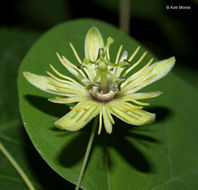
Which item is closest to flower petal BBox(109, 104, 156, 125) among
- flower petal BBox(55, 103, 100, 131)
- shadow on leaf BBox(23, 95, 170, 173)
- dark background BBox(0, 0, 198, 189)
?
flower petal BBox(55, 103, 100, 131)

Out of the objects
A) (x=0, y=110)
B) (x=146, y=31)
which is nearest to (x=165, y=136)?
(x=0, y=110)

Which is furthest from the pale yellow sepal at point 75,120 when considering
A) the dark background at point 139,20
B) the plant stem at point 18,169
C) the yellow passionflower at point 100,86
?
the dark background at point 139,20

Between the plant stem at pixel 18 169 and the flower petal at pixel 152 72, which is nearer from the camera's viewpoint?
the flower petal at pixel 152 72

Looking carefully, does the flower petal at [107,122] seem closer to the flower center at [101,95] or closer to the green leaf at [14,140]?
the flower center at [101,95]

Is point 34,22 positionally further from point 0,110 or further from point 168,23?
point 0,110

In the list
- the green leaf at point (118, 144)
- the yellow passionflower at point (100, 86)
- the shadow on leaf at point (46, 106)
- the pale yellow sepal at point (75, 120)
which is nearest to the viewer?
the pale yellow sepal at point (75, 120)

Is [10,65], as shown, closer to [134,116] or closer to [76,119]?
[76,119]

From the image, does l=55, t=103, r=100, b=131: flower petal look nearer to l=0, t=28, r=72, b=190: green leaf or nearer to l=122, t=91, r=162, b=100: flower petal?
l=122, t=91, r=162, b=100: flower petal
